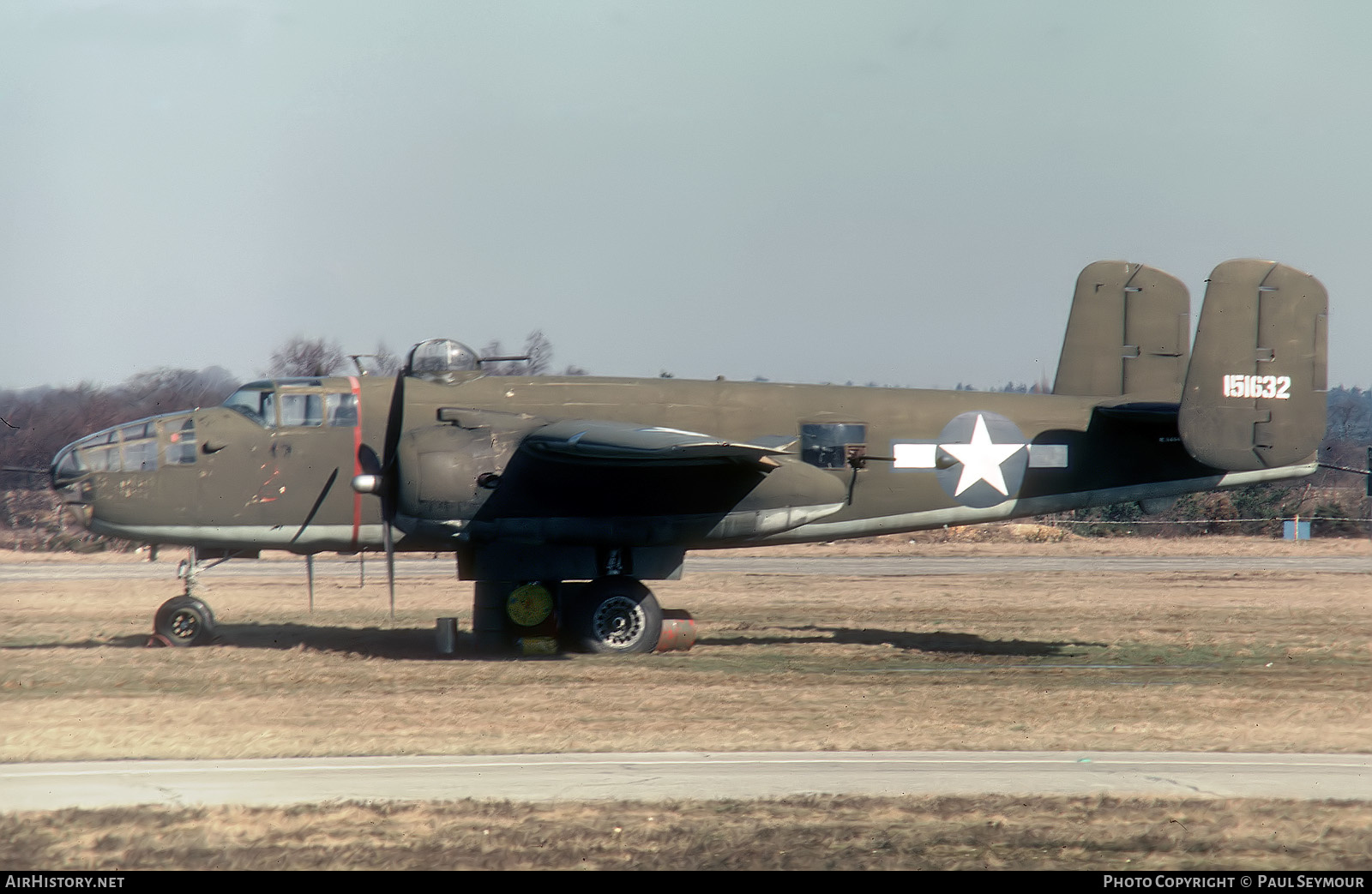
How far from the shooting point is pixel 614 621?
1931cm

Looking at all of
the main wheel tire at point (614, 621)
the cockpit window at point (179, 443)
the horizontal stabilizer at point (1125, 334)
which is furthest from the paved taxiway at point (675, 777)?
the horizontal stabilizer at point (1125, 334)

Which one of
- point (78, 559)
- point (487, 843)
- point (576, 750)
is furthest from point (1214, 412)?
point (78, 559)

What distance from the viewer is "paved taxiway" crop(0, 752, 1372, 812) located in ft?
34.7

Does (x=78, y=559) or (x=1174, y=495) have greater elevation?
(x=1174, y=495)

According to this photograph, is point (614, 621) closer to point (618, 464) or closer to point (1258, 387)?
point (618, 464)

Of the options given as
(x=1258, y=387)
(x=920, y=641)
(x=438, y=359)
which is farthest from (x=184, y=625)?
(x=1258, y=387)

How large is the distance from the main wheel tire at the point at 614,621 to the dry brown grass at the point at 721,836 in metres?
8.98

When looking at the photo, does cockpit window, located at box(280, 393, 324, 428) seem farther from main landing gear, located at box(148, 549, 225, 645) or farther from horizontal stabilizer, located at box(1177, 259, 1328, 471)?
horizontal stabilizer, located at box(1177, 259, 1328, 471)

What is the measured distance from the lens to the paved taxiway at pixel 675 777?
34.7 feet

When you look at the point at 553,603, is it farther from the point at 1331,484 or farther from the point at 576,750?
the point at 1331,484

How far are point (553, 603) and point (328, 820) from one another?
9.70 metres

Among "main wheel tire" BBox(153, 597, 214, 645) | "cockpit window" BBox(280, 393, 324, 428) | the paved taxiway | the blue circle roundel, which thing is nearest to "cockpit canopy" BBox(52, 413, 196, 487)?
"cockpit window" BBox(280, 393, 324, 428)

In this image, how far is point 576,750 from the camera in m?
12.4

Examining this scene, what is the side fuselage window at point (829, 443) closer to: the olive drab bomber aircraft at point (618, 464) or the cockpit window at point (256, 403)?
the olive drab bomber aircraft at point (618, 464)
